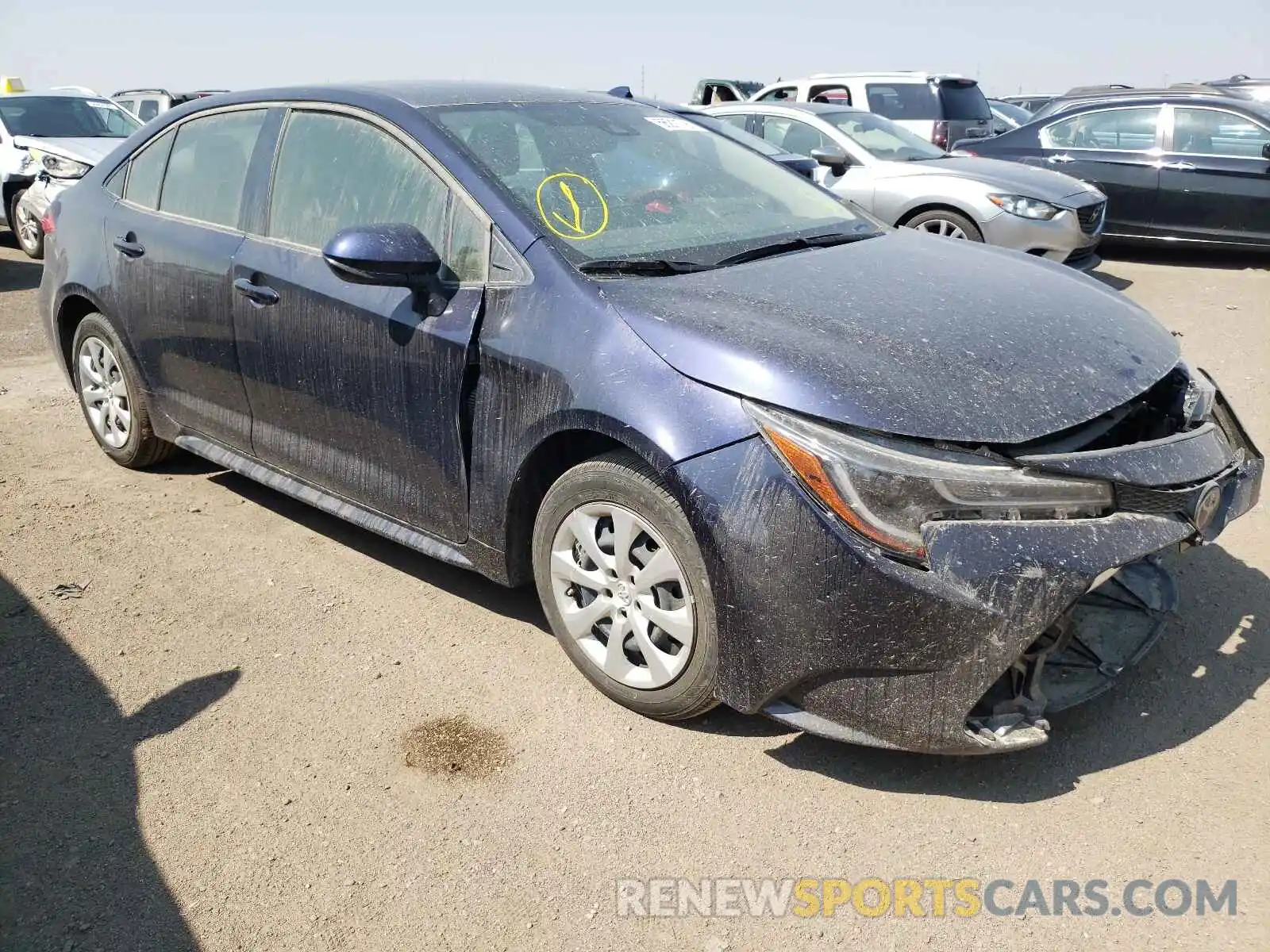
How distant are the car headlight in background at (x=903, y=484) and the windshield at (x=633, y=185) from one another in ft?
3.23

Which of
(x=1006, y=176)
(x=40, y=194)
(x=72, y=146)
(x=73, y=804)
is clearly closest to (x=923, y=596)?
(x=73, y=804)

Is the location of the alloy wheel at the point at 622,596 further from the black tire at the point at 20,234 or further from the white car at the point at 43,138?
the black tire at the point at 20,234

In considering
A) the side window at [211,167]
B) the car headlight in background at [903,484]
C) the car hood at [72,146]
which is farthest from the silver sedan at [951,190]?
the car hood at [72,146]

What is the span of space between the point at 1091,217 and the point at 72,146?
382 inches

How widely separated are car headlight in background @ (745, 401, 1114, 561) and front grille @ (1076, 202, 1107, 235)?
661 centimetres

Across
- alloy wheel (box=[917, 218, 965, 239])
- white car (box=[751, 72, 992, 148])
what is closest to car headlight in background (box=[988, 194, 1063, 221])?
alloy wheel (box=[917, 218, 965, 239])

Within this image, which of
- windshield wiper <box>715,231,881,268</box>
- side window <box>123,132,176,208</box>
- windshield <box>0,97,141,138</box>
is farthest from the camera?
windshield <box>0,97,141,138</box>

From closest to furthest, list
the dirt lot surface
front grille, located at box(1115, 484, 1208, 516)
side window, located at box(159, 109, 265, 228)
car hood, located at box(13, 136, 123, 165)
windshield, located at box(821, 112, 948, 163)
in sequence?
the dirt lot surface → front grille, located at box(1115, 484, 1208, 516) → side window, located at box(159, 109, 265, 228) → windshield, located at box(821, 112, 948, 163) → car hood, located at box(13, 136, 123, 165)

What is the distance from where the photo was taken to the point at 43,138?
454 inches

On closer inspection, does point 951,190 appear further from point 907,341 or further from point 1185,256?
point 907,341

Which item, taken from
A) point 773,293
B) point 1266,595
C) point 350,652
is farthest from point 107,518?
point 1266,595

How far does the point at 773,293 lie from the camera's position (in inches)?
125

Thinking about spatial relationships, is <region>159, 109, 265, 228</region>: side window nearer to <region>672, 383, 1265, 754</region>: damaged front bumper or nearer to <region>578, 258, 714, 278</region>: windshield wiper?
<region>578, 258, 714, 278</region>: windshield wiper

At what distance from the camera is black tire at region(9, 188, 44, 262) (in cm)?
1138
